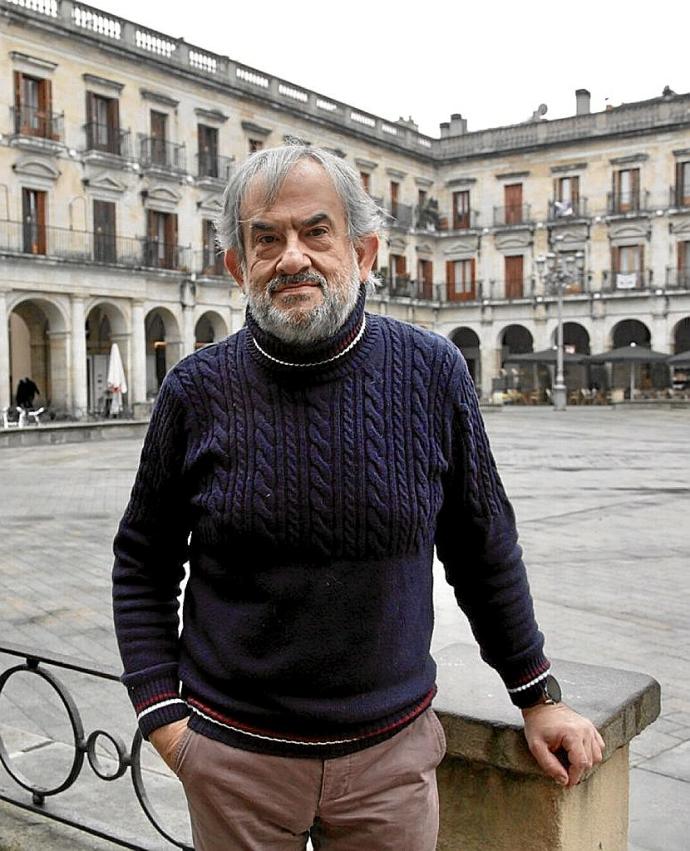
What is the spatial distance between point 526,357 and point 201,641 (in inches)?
1671

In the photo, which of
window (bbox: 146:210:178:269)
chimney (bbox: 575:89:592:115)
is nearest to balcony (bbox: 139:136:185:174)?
window (bbox: 146:210:178:269)

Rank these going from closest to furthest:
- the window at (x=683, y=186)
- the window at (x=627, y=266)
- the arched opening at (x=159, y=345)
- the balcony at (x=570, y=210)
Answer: the arched opening at (x=159, y=345), the window at (x=683, y=186), the window at (x=627, y=266), the balcony at (x=570, y=210)

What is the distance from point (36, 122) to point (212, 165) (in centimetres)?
798

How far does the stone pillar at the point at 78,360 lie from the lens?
32219 millimetres

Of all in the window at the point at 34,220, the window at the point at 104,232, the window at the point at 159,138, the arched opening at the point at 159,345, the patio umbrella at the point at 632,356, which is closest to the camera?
the window at the point at 34,220

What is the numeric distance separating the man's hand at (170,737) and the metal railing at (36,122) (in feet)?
104

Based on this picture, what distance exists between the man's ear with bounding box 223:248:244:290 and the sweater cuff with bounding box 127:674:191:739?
0.83m

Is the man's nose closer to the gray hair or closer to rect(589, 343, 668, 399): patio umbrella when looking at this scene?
the gray hair

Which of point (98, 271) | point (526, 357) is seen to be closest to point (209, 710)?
point (98, 271)

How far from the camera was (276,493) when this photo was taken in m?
1.85

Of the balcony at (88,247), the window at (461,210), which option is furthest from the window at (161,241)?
the window at (461,210)

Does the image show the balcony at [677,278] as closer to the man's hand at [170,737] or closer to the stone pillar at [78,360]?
the stone pillar at [78,360]

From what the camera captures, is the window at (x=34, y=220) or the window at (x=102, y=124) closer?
the window at (x=34, y=220)

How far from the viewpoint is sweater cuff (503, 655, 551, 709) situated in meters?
1.97
